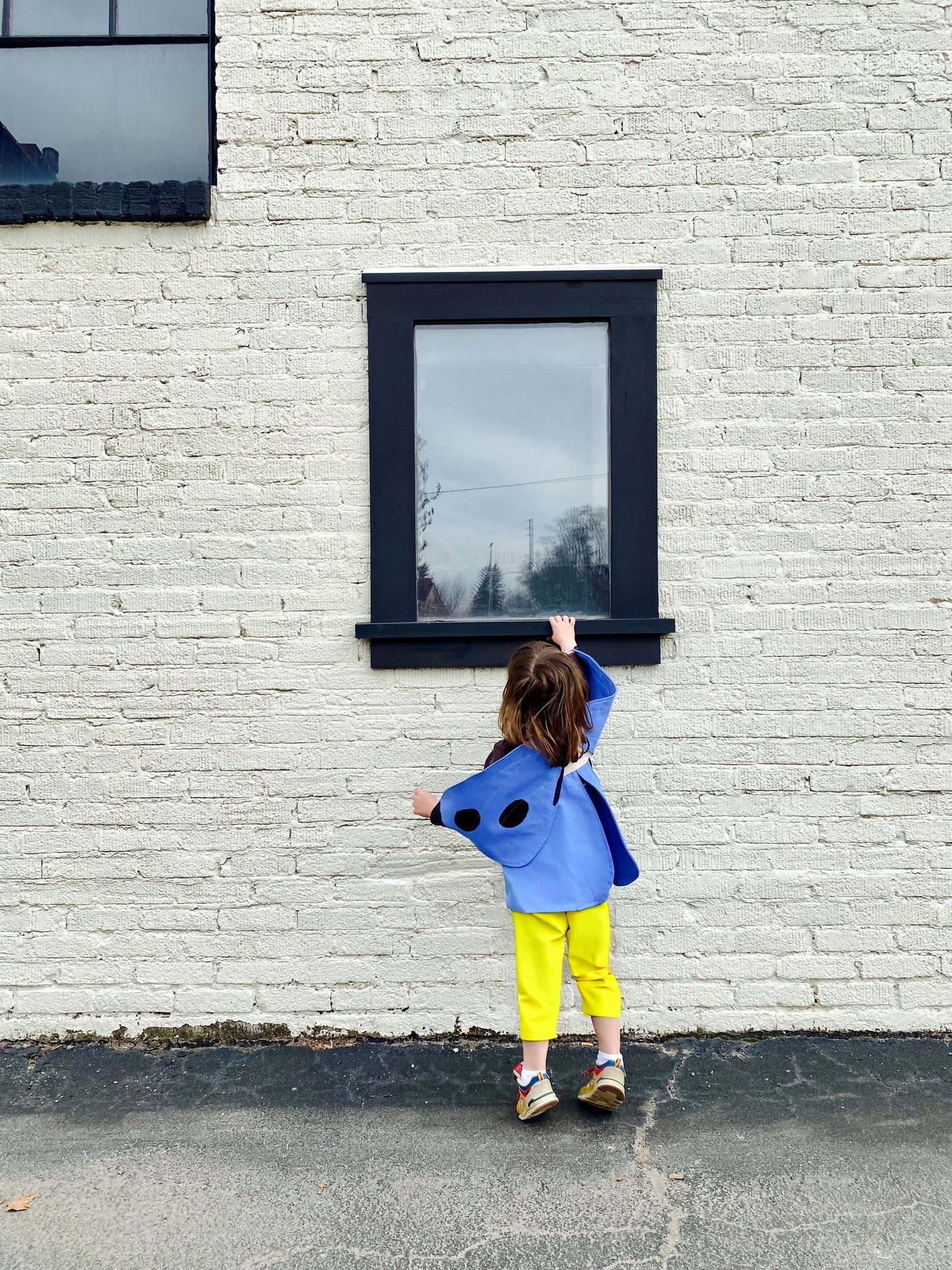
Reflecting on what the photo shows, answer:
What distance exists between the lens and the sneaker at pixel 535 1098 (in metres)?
2.73

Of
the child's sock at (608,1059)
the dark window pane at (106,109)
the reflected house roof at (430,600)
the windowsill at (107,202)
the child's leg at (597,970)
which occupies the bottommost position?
the child's sock at (608,1059)

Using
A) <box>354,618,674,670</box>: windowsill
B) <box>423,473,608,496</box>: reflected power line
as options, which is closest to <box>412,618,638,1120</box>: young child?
<box>354,618,674,670</box>: windowsill

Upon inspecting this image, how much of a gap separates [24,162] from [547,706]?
3068mm

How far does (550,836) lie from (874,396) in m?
2.07

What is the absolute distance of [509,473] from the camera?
3.40 metres

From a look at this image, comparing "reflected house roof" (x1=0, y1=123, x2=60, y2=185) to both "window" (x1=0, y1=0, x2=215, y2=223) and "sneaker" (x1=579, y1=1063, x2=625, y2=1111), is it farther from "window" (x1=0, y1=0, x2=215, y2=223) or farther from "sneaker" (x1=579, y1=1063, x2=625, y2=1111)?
"sneaker" (x1=579, y1=1063, x2=625, y2=1111)

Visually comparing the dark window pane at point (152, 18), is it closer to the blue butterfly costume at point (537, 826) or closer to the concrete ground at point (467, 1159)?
the blue butterfly costume at point (537, 826)

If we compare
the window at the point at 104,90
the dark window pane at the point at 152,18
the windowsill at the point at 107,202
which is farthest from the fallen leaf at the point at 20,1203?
the dark window pane at the point at 152,18

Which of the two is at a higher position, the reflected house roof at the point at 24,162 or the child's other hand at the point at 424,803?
the reflected house roof at the point at 24,162

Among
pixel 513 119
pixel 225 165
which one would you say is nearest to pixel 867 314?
pixel 513 119

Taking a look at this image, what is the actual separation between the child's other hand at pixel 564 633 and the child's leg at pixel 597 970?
838mm

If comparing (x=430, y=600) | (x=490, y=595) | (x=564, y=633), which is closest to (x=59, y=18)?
(x=430, y=600)

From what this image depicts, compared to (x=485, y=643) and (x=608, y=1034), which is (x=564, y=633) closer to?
(x=485, y=643)

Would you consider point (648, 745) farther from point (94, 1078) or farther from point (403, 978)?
point (94, 1078)
